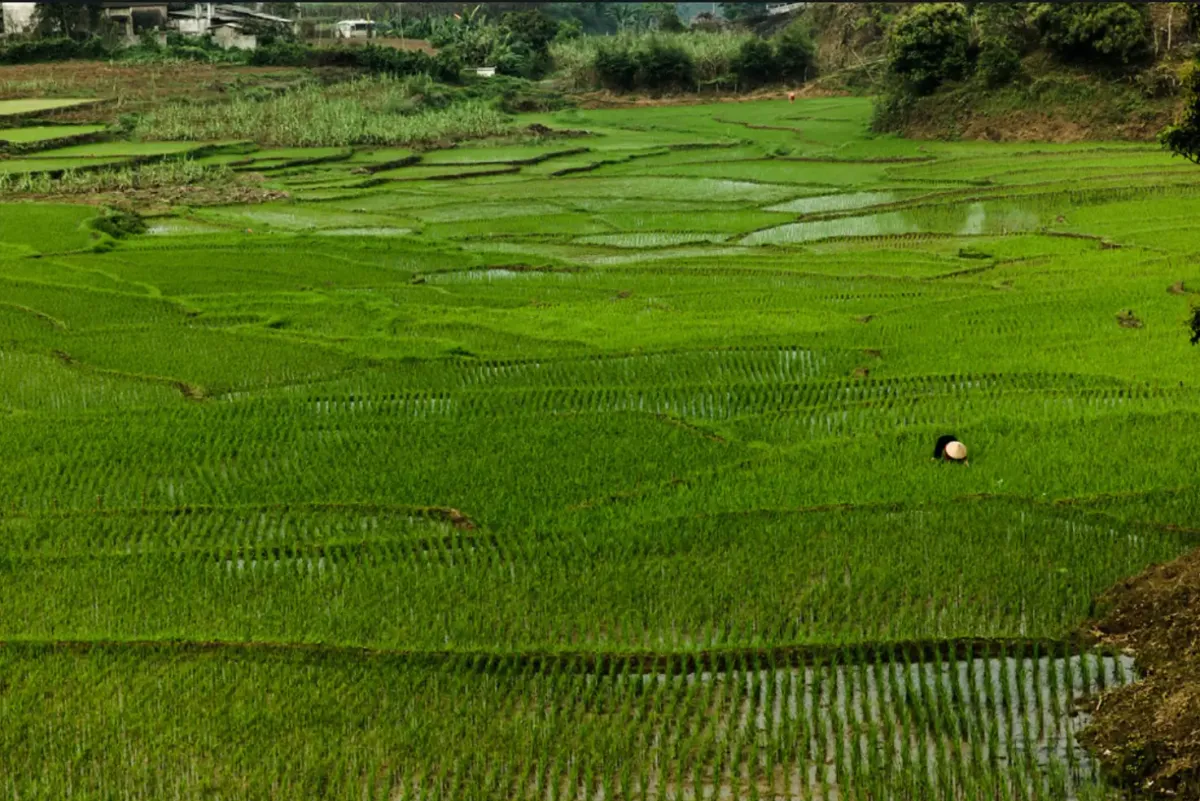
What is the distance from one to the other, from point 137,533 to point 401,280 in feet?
23.8

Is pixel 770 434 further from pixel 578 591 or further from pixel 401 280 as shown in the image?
pixel 401 280

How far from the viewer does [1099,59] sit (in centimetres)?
2595

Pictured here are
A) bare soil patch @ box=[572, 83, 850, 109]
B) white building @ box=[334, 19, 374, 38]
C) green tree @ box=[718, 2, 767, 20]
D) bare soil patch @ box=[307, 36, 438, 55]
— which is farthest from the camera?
green tree @ box=[718, 2, 767, 20]

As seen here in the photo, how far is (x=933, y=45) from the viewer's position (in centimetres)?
2786

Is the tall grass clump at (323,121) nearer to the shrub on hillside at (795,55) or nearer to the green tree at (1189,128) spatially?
the shrub on hillside at (795,55)

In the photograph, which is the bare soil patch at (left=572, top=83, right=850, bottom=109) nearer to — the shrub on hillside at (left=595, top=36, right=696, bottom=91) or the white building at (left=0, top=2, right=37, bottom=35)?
the shrub on hillside at (left=595, top=36, right=696, bottom=91)

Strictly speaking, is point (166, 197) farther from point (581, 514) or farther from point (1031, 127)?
point (1031, 127)

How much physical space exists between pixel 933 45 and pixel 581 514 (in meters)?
23.1

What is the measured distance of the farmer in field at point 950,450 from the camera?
8.02 metres

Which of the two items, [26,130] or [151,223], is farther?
[26,130]

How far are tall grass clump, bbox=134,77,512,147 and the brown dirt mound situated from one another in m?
24.4

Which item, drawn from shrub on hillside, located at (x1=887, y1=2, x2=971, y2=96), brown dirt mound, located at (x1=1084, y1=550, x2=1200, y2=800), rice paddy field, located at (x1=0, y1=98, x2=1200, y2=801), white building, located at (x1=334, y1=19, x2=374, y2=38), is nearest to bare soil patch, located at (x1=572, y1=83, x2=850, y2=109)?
shrub on hillside, located at (x1=887, y1=2, x2=971, y2=96)

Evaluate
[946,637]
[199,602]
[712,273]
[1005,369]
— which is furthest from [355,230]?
[946,637]

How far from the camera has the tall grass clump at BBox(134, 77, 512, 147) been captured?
93.1 ft
